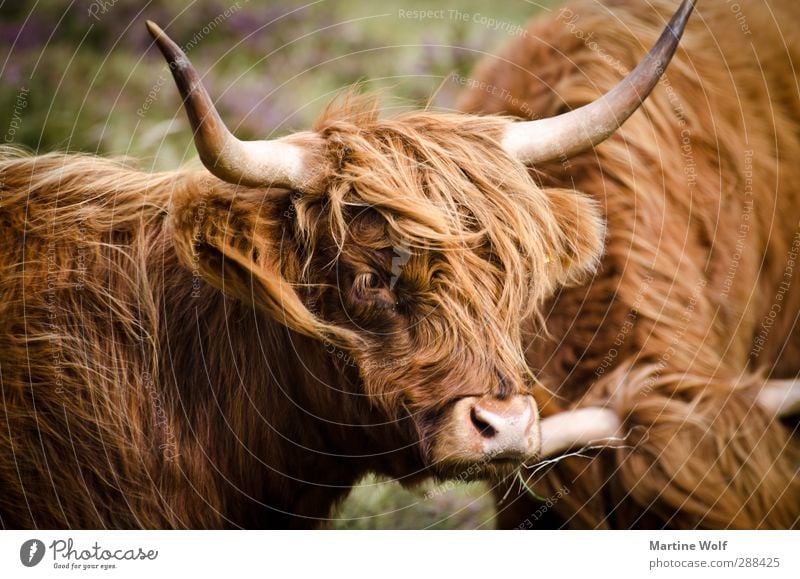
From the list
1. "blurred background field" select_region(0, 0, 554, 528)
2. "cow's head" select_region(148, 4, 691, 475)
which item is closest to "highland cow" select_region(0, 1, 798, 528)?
"cow's head" select_region(148, 4, 691, 475)

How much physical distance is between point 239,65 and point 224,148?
8.74 feet

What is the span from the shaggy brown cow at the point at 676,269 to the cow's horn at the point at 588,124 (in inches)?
9.9

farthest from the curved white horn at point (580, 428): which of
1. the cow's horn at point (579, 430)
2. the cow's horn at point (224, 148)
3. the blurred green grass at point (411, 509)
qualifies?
the cow's horn at point (224, 148)

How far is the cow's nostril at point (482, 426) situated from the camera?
6.77 feet

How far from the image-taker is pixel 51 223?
2480 mm

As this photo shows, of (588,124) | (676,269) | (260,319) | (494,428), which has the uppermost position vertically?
(588,124)

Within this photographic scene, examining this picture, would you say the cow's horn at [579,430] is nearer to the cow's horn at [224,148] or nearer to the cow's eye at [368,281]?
the cow's eye at [368,281]

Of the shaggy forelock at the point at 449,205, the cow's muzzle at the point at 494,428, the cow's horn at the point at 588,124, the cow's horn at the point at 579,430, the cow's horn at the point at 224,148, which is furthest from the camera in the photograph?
the cow's horn at the point at 579,430

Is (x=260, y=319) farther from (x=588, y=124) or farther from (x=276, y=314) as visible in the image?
(x=588, y=124)

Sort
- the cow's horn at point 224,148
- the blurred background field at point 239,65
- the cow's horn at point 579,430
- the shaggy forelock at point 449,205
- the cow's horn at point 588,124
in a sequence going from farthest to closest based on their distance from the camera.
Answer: the blurred background field at point 239,65
the cow's horn at point 579,430
the cow's horn at point 588,124
the shaggy forelock at point 449,205
the cow's horn at point 224,148

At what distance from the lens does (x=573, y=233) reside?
2445 mm

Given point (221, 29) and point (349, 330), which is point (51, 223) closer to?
point (349, 330)

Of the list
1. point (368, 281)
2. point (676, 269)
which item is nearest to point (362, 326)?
point (368, 281)
